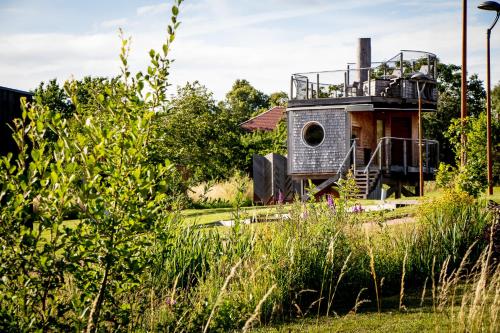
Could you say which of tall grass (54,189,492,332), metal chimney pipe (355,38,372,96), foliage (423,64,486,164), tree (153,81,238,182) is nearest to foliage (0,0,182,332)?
tall grass (54,189,492,332)

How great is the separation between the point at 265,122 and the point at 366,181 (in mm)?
21988

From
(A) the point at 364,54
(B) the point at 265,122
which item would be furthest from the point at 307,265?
(B) the point at 265,122

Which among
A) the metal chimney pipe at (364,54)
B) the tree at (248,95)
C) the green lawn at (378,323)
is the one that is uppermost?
the tree at (248,95)

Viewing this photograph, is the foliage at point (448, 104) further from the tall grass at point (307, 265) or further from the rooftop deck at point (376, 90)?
the tall grass at point (307, 265)

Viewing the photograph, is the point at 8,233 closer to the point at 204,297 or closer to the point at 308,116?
the point at 204,297

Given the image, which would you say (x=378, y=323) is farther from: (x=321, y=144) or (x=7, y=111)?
(x=321, y=144)

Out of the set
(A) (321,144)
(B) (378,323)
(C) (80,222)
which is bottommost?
(B) (378,323)

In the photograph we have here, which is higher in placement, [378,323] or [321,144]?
[321,144]

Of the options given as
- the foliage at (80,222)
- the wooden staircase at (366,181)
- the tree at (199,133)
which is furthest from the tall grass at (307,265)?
the tree at (199,133)

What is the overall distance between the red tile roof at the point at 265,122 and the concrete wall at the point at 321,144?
15.6m

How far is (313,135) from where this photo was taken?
27469mm

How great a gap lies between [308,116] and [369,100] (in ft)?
7.96

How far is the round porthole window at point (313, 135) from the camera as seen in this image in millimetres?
27344

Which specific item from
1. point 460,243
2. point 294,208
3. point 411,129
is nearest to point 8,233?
point 294,208
